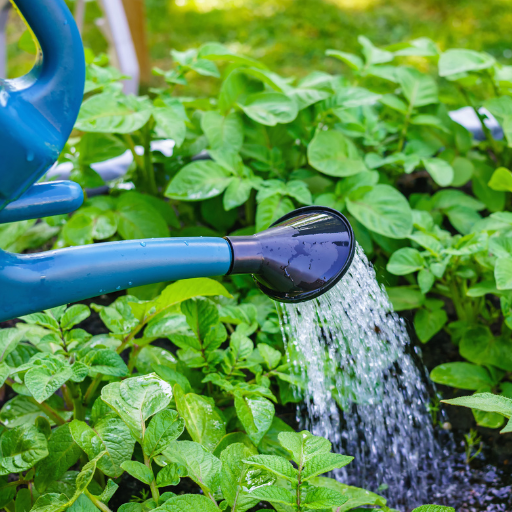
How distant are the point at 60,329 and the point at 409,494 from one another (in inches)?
25.7

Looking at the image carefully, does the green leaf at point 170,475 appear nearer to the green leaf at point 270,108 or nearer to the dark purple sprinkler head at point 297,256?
the dark purple sprinkler head at point 297,256

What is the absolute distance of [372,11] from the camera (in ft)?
11.6

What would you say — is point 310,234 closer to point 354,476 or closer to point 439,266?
point 439,266

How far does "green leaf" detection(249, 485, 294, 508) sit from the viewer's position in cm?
63

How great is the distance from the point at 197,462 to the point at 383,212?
660 mm

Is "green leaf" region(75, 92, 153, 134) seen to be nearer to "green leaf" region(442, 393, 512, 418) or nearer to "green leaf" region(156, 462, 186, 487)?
"green leaf" region(156, 462, 186, 487)

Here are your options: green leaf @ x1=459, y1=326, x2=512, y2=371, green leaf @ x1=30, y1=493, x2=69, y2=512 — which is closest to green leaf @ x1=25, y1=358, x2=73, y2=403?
green leaf @ x1=30, y1=493, x2=69, y2=512

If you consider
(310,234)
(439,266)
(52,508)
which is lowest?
(439,266)

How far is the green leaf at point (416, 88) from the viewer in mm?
1379

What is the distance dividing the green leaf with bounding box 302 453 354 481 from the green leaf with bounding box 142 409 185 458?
162mm

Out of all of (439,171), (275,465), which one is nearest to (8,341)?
(275,465)

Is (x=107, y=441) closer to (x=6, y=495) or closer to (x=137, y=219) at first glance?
(x=6, y=495)

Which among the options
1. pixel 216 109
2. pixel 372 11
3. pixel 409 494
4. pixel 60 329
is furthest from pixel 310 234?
pixel 372 11

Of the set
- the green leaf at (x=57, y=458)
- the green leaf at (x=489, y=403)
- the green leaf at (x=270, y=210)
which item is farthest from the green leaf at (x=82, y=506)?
the green leaf at (x=270, y=210)
